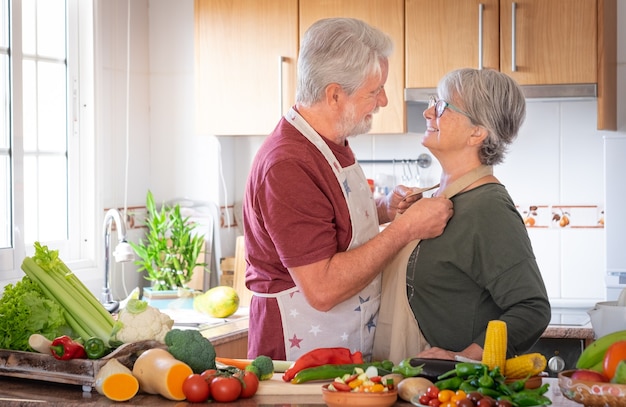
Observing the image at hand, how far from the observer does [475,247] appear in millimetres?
2236

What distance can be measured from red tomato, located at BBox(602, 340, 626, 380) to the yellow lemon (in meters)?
1.95

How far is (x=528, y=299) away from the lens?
2.15m

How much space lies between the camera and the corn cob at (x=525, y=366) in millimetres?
1883

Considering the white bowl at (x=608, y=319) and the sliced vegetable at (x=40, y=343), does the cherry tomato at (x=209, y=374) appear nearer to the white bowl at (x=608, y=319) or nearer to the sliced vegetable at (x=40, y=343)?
the sliced vegetable at (x=40, y=343)

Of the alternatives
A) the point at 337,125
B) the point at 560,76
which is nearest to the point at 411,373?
the point at 337,125

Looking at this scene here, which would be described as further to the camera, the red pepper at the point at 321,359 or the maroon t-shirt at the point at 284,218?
the maroon t-shirt at the point at 284,218

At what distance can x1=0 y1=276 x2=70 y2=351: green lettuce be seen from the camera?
2.08 meters

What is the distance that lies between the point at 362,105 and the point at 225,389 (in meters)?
0.84

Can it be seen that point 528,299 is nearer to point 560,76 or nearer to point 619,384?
point 619,384

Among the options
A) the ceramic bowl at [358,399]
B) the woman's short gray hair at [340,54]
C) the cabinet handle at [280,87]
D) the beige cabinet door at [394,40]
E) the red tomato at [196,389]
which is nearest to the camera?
the ceramic bowl at [358,399]

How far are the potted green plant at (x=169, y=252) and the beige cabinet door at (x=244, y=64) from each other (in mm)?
422

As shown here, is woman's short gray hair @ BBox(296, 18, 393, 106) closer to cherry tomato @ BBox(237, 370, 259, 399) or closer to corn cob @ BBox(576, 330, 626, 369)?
cherry tomato @ BBox(237, 370, 259, 399)

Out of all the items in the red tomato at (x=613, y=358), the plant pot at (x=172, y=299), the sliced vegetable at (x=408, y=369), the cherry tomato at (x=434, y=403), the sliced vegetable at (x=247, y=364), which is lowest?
the plant pot at (x=172, y=299)

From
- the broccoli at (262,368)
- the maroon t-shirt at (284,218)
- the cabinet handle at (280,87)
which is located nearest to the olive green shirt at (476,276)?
the maroon t-shirt at (284,218)
